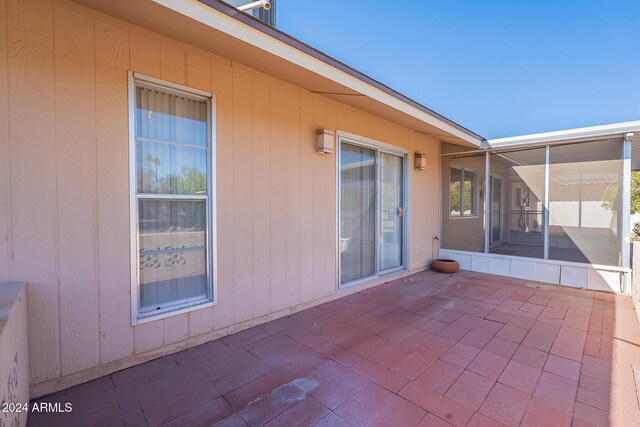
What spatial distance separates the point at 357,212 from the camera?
14.0ft

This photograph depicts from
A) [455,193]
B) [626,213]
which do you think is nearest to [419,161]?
[455,193]

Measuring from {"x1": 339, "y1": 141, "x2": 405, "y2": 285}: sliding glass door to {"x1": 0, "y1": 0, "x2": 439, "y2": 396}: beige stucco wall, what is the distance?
4.24 ft

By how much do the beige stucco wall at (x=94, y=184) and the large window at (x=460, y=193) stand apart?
13.7ft

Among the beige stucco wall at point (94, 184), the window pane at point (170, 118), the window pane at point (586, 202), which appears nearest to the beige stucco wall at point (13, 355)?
the beige stucco wall at point (94, 184)

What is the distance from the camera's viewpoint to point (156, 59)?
7.66ft

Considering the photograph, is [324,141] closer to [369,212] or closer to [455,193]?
[369,212]

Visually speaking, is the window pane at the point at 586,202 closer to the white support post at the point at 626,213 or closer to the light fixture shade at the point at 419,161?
the white support post at the point at 626,213

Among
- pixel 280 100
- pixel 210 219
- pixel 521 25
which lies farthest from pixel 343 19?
pixel 210 219

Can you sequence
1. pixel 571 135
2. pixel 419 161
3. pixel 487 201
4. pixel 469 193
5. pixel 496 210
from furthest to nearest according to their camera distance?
pixel 469 193
pixel 496 210
pixel 487 201
pixel 419 161
pixel 571 135

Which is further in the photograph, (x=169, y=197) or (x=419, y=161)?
(x=419, y=161)

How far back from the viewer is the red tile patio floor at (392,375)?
1750mm

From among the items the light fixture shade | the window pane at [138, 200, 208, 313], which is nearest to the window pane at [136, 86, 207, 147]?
the window pane at [138, 200, 208, 313]

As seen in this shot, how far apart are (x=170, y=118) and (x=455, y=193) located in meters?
5.24

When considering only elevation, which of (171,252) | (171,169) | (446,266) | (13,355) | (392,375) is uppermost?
(171,169)
